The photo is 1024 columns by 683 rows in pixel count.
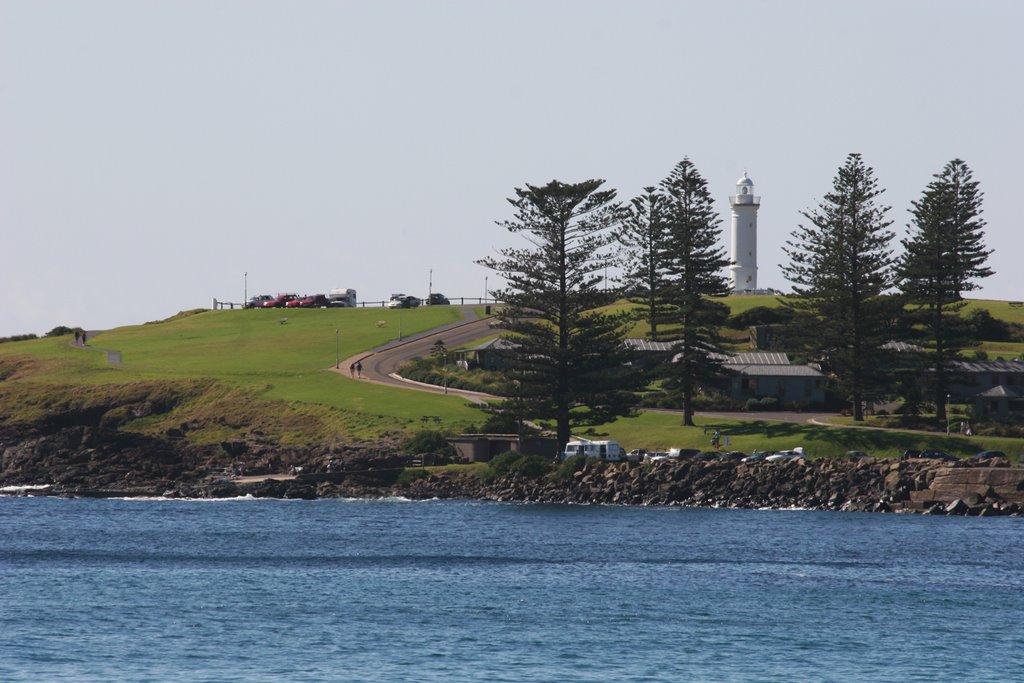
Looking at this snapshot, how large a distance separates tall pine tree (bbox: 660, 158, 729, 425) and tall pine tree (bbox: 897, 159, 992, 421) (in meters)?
12.1

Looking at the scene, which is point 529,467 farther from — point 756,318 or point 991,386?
point 756,318

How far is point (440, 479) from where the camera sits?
89688 millimetres

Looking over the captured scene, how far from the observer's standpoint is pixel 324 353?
134250 millimetres

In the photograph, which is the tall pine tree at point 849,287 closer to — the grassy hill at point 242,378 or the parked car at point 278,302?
the grassy hill at point 242,378

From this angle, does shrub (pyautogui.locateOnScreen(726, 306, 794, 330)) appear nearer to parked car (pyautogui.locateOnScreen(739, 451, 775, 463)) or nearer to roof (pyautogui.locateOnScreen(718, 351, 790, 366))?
roof (pyautogui.locateOnScreen(718, 351, 790, 366))

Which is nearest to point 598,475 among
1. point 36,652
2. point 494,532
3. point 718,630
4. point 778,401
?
point 494,532

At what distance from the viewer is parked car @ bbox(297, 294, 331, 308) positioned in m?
172

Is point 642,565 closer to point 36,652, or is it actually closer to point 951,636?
point 951,636

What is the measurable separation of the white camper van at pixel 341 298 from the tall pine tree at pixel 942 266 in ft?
272

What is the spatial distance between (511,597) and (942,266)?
57.8 metres

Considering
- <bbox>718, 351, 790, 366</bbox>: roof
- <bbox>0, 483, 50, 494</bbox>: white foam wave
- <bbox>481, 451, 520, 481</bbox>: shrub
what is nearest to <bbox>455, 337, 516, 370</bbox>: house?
<bbox>718, 351, 790, 366</bbox>: roof

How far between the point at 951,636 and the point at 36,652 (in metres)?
25.5

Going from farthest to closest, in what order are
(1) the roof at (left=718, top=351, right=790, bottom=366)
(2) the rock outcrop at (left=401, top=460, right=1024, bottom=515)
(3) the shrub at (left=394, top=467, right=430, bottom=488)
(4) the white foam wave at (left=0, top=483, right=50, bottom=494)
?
1. (1) the roof at (left=718, top=351, right=790, bottom=366)
2. (4) the white foam wave at (left=0, top=483, right=50, bottom=494)
3. (3) the shrub at (left=394, top=467, right=430, bottom=488)
4. (2) the rock outcrop at (left=401, top=460, right=1024, bottom=515)

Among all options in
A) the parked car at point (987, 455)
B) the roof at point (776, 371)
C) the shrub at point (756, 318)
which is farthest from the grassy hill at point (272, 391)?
the roof at point (776, 371)
